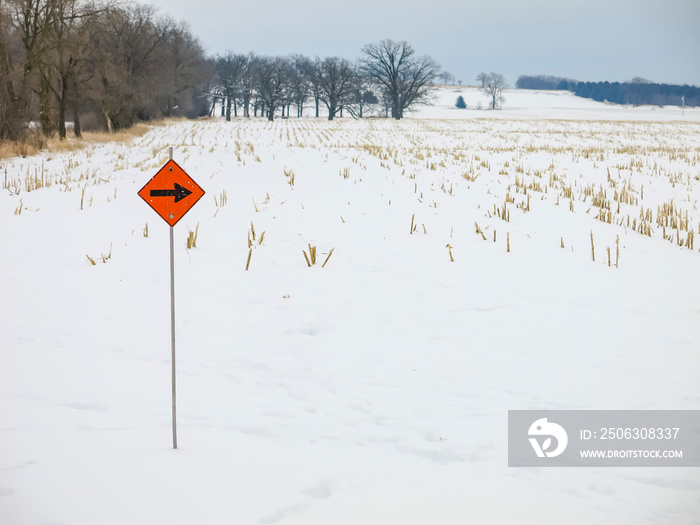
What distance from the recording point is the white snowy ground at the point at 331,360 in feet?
11.5

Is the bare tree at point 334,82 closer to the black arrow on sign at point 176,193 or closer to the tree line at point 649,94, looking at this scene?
the tree line at point 649,94

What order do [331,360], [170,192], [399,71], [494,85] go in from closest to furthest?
[170,192] < [331,360] < [399,71] < [494,85]

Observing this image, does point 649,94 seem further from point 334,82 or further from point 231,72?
point 231,72

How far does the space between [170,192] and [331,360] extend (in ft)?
7.39

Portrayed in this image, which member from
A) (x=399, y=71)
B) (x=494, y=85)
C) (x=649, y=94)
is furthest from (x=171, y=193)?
(x=649, y=94)

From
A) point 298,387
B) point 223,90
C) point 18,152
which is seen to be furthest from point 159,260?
point 223,90

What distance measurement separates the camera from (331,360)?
561 centimetres

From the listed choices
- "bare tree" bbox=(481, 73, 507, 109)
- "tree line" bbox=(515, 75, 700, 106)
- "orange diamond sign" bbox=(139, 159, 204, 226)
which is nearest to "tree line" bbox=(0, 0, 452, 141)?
"orange diamond sign" bbox=(139, 159, 204, 226)

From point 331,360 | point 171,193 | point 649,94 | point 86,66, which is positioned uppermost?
point 649,94

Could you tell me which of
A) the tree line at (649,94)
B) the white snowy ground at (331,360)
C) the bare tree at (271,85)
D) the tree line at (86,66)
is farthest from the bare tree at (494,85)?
the white snowy ground at (331,360)

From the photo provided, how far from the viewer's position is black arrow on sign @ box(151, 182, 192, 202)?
4.38 metres

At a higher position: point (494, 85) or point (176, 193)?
point (494, 85)

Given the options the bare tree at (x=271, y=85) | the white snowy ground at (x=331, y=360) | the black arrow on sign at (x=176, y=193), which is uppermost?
the bare tree at (x=271, y=85)

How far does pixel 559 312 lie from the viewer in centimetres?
673
